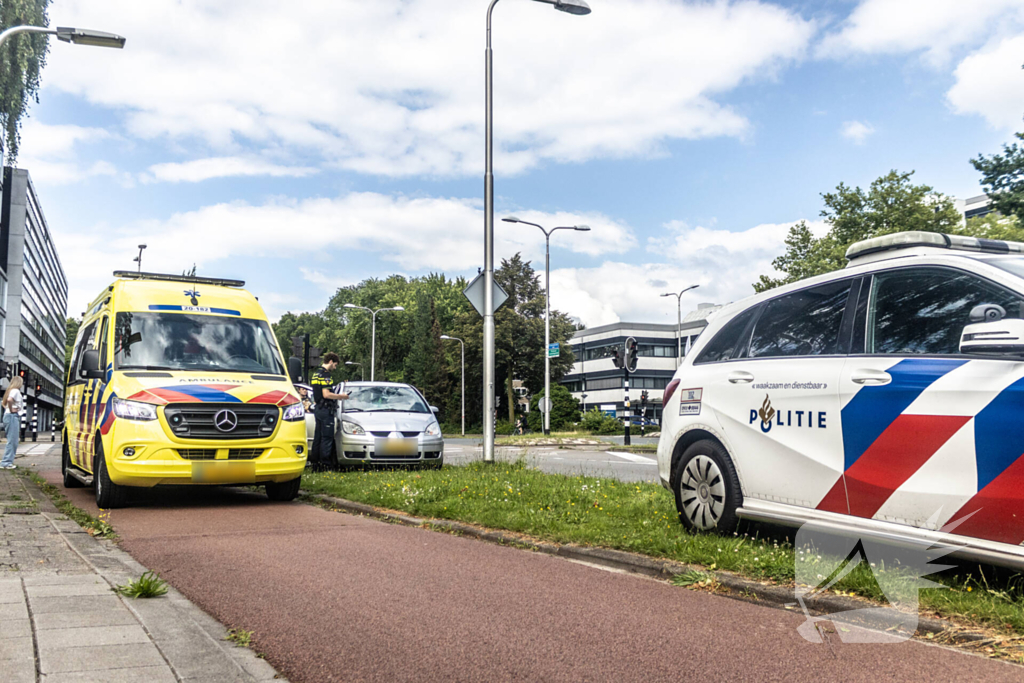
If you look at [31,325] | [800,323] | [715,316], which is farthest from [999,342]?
[31,325]

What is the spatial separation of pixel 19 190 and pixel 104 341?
6169 cm

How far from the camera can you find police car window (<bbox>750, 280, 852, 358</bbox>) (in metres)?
5.59

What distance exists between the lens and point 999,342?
415cm

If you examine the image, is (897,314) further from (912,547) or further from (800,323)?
(912,547)

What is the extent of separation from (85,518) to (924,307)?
7321mm

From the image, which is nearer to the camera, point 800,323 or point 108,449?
point 800,323

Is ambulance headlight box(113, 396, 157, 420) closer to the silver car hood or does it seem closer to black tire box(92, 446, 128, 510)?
black tire box(92, 446, 128, 510)

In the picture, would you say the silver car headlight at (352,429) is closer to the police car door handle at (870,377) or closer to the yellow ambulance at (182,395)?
the yellow ambulance at (182,395)

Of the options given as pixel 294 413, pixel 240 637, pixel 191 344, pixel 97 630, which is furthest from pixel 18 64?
pixel 240 637

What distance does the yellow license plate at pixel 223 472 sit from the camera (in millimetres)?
9254

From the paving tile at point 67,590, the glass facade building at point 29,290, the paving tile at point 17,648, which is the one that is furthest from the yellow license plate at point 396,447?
the glass facade building at point 29,290

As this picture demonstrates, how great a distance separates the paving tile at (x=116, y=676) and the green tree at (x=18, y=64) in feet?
81.7

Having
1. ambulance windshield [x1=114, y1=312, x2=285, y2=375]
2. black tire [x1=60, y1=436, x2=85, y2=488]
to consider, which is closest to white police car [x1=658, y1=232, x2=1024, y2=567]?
ambulance windshield [x1=114, y1=312, x2=285, y2=375]

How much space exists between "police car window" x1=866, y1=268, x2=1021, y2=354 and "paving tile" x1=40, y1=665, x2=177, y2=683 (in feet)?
13.5
